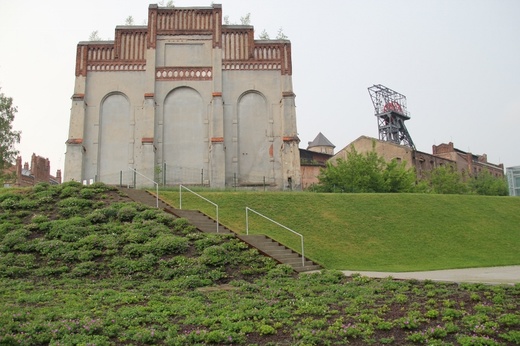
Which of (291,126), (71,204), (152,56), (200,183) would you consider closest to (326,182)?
(291,126)

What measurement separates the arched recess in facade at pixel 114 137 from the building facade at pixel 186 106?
8cm

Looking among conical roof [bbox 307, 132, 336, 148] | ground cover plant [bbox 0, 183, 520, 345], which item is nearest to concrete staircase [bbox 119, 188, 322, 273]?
ground cover plant [bbox 0, 183, 520, 345]

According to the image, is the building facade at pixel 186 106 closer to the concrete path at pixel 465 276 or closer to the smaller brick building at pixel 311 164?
the smaller brick building at pixel 311 164

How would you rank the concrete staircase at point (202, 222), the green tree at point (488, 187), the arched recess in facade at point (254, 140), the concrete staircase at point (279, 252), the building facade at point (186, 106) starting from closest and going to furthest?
the concrete staircase at point (279, 252) → the concrete staircase at point (202, 222) → the building facade at point (186, 106) → the arched recess in facade at point (254, 140) → the green tree at point (488, 187)

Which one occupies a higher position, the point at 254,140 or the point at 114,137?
the point at 114,137

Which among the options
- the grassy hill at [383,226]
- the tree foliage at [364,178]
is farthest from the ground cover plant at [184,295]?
the tree foliage at [364,178]

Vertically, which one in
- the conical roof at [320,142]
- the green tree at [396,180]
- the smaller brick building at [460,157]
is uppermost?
the conical roof at [320,142]

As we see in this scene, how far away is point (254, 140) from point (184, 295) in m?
25.1

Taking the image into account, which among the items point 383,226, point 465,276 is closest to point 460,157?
point 383,226

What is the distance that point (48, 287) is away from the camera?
12.1 meters

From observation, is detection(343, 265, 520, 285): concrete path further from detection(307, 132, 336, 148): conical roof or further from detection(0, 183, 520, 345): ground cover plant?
detection(307, 132, 336, 148): conical roof

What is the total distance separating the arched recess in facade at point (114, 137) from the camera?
113 feet

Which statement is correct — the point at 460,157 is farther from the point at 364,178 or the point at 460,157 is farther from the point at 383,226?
the point at 383,226

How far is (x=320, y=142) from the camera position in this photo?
90562 millimetres
